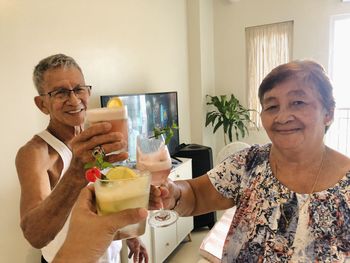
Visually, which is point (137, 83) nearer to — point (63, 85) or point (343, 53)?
point (63, 85)

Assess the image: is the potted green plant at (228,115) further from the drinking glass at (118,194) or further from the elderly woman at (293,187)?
the drinking glass at (118,194)

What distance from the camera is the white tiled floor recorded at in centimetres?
273

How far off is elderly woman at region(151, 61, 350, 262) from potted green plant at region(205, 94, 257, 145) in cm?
290

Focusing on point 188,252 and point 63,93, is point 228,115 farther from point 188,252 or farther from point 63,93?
point 63,93

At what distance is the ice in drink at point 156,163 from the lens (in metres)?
0.89

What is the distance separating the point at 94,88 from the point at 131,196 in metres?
1.64

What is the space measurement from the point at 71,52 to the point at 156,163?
139 centimetres

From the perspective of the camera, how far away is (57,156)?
101 cm

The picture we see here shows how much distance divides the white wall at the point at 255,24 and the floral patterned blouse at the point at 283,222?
129 inches

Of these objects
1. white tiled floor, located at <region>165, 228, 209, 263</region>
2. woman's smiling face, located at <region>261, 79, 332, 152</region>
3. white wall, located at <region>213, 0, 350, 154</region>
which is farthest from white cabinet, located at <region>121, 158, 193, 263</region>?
white wall, located at <region>213, 0, 350, 154</region>

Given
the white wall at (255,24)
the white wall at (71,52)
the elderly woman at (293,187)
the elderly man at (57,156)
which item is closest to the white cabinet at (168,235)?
the white wall at (71,52)

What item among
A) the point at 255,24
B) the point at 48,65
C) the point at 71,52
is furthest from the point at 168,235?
the point at 255,24

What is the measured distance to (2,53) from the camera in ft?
4.86

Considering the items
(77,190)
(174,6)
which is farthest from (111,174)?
(174,6)
